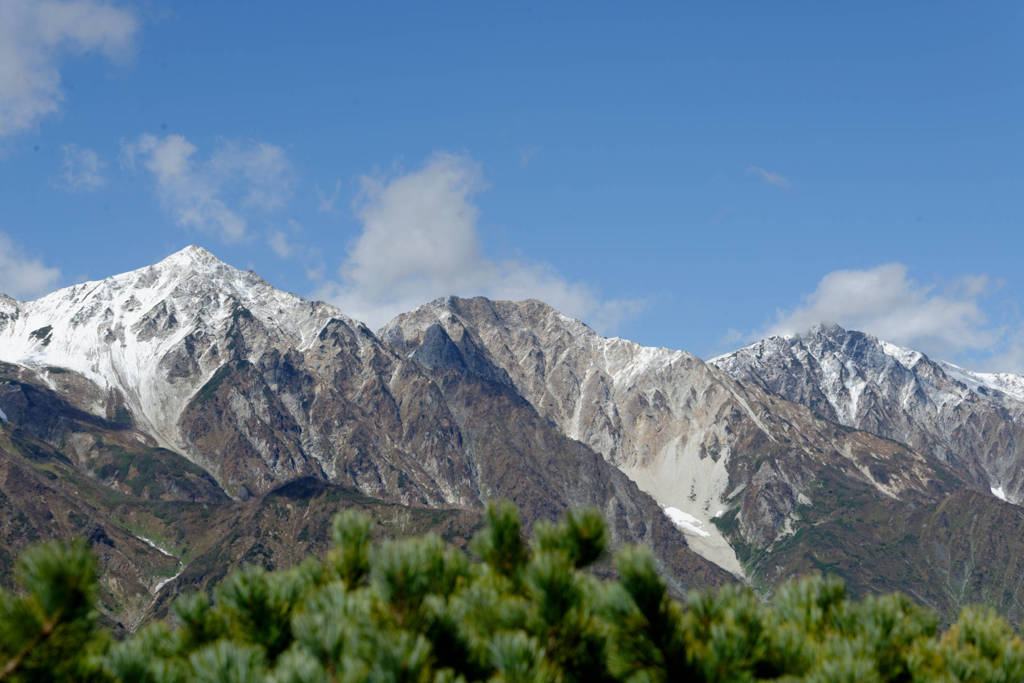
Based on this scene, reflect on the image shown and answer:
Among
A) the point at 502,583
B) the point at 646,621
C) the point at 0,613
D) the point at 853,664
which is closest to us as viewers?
the point at 0,613

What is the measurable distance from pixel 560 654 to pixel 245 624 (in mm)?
5301

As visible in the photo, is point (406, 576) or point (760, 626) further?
point (760, 626)

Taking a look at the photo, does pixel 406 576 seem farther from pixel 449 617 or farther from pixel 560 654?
pixel 560 654

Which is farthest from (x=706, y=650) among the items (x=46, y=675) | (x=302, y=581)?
(x=46, y=675)

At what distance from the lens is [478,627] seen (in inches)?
563

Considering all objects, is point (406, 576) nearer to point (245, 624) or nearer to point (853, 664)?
point (245, 624)

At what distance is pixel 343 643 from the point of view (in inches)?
506

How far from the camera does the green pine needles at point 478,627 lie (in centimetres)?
1245

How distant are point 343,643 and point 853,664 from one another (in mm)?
7330

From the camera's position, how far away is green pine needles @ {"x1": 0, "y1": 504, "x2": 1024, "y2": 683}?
490 inches

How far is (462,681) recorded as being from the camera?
12.5 metres

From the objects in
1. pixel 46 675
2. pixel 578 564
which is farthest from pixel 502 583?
pixel 46 675

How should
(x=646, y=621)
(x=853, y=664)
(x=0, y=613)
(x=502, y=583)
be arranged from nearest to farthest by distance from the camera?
1. (x=0, y=613)
2. (x=853, y=664)
3. (x=646, y=621)
4. (x=502, y=583)

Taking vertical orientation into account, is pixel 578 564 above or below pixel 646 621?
above
